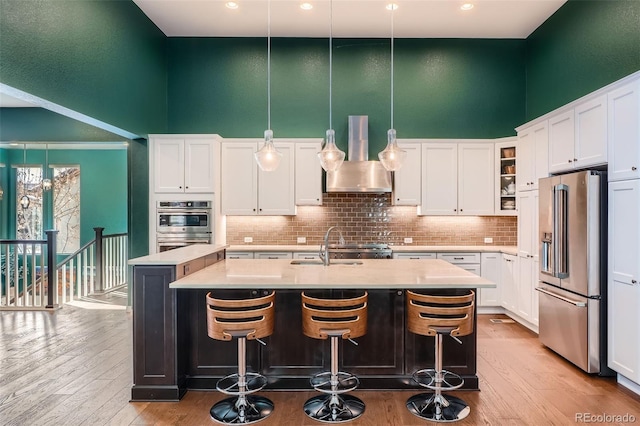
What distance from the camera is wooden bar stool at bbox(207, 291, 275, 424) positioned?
2600mm

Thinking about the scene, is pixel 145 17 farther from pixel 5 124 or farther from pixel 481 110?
pixel 481 110

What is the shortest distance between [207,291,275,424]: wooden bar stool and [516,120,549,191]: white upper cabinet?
350 cm

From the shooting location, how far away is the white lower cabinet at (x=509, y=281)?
4.99m

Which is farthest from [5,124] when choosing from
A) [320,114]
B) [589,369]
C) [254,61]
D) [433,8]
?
[589,369]

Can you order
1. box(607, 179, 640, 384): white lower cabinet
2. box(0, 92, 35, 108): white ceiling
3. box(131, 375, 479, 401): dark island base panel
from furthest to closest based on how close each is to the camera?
box(0, 92, 35, 108): white ceiling, box(131, 375, 479, 401): dark island base panel, box(607, 179, 640, 384): white lower cabinet

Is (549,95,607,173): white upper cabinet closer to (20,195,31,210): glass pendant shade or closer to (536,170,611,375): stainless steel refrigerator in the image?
(536,170,611,375): stainless steel refrigerator

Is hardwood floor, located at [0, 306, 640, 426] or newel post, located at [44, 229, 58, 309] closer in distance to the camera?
hardwood floor, located at [0, 306, 640, 426]

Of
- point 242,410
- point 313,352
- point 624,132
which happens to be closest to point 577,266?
point 624,132

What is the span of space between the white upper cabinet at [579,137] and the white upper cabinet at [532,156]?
0.12m

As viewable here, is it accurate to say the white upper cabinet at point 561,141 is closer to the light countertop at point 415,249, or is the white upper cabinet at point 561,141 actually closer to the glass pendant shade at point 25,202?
the light countertop at point 415,249

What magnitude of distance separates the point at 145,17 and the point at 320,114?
2799mm

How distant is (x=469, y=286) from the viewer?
108 inches

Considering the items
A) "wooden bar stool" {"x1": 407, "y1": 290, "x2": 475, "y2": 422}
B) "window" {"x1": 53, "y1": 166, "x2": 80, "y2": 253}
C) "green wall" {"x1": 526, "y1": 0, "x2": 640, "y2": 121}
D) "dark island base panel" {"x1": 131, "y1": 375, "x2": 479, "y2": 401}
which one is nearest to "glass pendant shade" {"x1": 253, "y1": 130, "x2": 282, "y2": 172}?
"wooden bar stool" {"x1": 407, "y1": 290, "x2": 475, "y2": 422}

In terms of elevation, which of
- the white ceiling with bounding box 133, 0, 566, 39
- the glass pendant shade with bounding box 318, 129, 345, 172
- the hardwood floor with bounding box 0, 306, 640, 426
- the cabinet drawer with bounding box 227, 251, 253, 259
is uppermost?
the white ceiling with bounding box 133, 0, 566, 39
